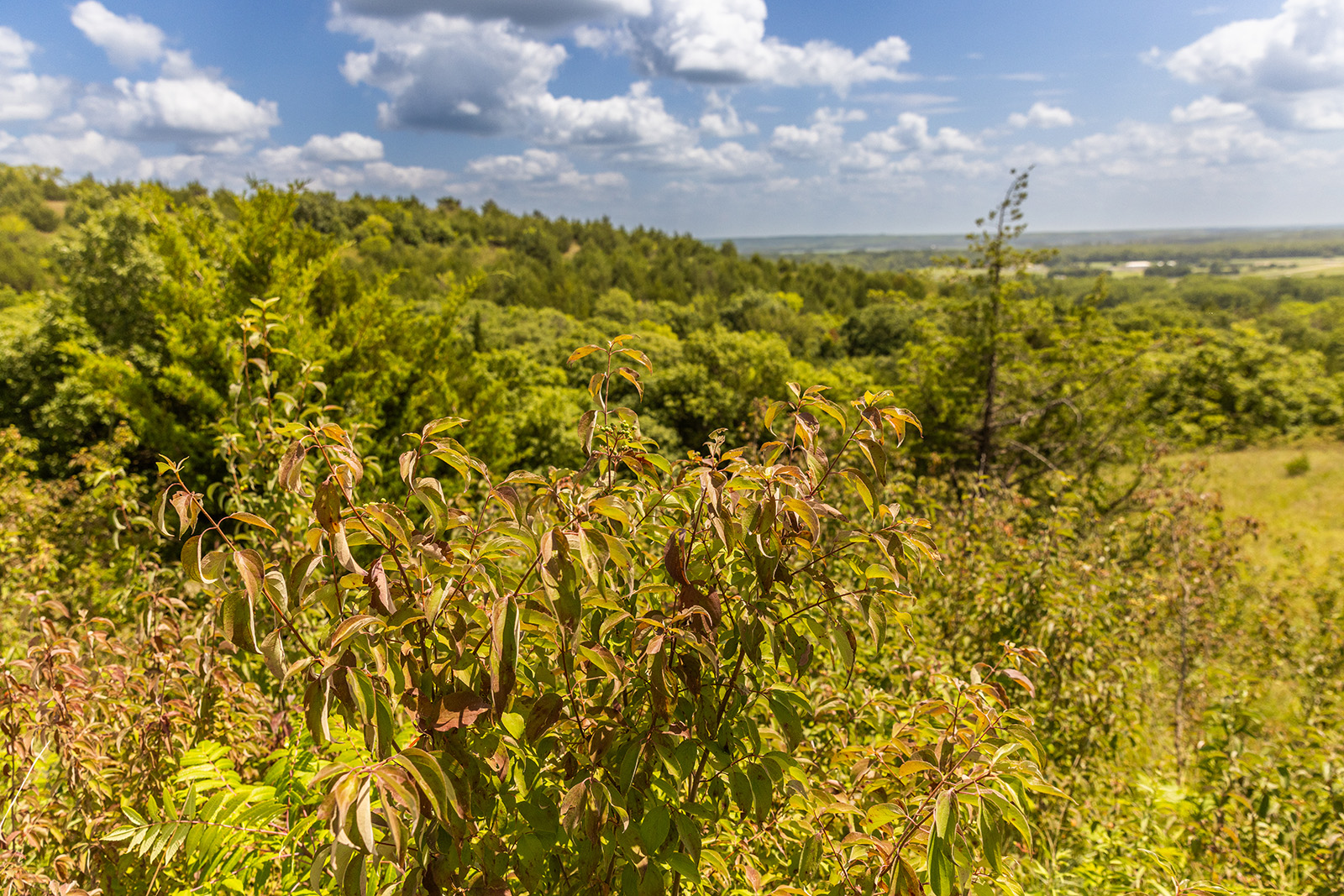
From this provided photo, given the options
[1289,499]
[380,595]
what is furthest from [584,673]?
[1289,499]

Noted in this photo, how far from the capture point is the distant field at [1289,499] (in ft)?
48.4

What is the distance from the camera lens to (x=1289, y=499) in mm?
19484

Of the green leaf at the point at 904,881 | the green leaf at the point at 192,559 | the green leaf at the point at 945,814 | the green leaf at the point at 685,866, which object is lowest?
the green leaf at the point at 685,866

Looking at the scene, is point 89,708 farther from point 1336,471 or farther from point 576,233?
point 576,233

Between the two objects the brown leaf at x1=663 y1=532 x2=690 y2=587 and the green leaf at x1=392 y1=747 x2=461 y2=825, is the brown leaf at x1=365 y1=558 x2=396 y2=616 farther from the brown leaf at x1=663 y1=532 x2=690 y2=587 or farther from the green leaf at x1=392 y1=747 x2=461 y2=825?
the brown leaf at x1=663 y1=532 x2=690 y2=587

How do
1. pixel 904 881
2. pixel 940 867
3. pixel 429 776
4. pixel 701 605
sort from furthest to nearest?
pixel 701 605 < pixel 904 881 < pixel 940 867 < pixel 429 776

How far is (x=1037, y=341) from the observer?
44.7 ft

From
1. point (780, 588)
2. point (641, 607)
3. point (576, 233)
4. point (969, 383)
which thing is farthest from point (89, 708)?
point (576, 233)

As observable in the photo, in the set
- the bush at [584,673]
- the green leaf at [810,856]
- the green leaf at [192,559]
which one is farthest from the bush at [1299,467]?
the green leaf at [192,559]

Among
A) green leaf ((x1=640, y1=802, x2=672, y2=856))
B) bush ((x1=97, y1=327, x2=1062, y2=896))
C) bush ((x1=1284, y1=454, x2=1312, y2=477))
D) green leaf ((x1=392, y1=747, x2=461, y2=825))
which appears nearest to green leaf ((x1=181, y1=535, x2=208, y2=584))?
bush ((x1=97, y1=327, x2=1062, y2=896))

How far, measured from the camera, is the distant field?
14.8m

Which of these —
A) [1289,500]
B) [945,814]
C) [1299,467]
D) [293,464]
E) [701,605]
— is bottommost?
[1289,500]

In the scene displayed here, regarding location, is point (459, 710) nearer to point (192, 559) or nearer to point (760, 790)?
point (192, 559)

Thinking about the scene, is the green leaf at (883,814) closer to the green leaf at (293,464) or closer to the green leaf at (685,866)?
the green leaf at (685,866)
